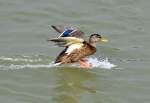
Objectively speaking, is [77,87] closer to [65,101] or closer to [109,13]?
[65,101]

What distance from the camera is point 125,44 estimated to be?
11195 millimetres

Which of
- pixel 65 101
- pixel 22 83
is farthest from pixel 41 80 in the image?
pixel 65 101

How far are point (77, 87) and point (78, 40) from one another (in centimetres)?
94

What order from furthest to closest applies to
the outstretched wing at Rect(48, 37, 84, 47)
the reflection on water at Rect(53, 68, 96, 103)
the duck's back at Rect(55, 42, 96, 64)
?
1. the duck's back at Rect(55, 42, 96, 64)
2. the outstretched wing at Rect(48, 37, 84, 47)
3. the reflection on water at Rect(53, 68, 96, 103)

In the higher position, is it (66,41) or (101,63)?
(66,41)

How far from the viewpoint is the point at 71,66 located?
10.3m

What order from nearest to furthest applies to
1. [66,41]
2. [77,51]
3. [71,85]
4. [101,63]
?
[71,85], [66,41], [77,51], [101,63]

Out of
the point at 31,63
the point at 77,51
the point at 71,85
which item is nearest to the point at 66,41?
the point at 77,51

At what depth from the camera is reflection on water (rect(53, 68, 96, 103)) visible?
8.73 meters

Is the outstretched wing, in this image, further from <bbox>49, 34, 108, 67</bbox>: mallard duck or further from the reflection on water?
the reflection on water

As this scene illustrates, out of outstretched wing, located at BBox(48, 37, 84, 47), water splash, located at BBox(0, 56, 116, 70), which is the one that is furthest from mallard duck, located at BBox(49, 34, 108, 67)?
water splash, located at BBox(0, 56, 116, 70)

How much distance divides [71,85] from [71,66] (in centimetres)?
88

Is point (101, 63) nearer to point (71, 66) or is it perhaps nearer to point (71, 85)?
point (71, 66)

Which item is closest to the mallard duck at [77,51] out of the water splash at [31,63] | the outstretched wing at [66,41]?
the outstretched wing at [66,41]
